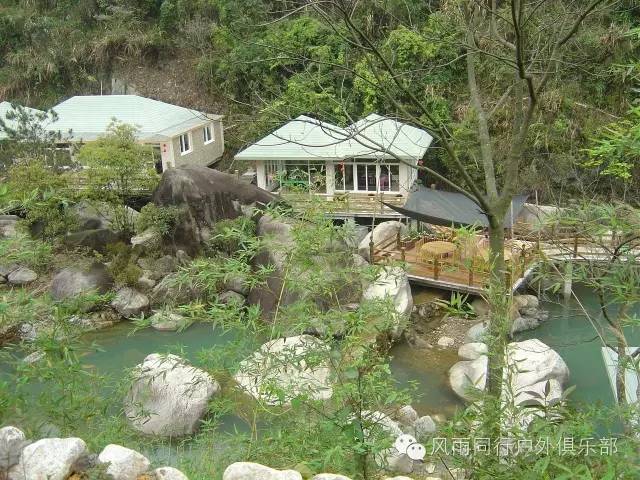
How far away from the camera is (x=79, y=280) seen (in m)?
10.5

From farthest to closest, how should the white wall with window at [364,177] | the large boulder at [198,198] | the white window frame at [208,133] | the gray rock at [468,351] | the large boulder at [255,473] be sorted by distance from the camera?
the white window frame at [208,133], the white wall with window at [364,177], the large boulder at [198,198], the gray rock at [468,351], the large boulder at [255,473]

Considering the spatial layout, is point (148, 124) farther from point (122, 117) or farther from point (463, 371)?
point (463, 371)

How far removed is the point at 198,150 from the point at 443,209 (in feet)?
22.9

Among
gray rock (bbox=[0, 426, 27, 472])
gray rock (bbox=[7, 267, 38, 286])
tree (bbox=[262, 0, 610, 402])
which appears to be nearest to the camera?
gray rock (bbox=[0, 426, 27, 472])

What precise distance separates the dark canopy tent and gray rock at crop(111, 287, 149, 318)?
173 inches

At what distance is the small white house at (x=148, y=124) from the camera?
14.0 m

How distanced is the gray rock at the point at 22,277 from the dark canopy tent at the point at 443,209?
20.8 feet

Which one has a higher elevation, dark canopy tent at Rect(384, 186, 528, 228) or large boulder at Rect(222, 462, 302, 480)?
large boulder at Rect(222, 462, 302, 480)

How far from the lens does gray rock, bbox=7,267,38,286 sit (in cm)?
1113

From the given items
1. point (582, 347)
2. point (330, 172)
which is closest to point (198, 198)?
point (330, 172)

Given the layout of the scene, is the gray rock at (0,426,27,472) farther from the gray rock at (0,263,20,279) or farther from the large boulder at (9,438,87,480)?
the gray rock at (0,263,20,279)

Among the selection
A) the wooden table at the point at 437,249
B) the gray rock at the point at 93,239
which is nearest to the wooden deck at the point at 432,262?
the wooden table at the point at 437,249

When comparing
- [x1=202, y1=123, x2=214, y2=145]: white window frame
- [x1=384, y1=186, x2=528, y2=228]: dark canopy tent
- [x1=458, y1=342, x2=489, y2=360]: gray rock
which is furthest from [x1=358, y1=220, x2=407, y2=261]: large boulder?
[x1=202, y1=123, x2=214, y2=145]: white window frame

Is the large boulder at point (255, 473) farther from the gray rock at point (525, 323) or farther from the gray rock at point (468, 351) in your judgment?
the gray rock at point (525, 323)
